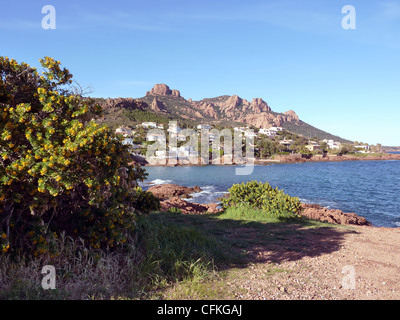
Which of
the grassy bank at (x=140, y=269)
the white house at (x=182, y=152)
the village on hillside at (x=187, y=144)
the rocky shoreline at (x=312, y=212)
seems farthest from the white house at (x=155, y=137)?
the grassy bank at (x=140, y=269)

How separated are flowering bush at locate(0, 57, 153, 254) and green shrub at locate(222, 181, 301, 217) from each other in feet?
26.9

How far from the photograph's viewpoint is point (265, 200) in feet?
40.6

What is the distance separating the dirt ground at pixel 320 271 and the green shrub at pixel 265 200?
3.45 m

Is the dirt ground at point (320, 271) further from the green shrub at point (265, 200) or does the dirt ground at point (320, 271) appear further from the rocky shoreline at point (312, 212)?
the rocky shoreline at point (312, 212)

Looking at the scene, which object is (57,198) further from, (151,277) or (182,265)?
(182,265)

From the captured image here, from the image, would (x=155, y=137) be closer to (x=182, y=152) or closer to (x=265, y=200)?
(x=182, y=152)

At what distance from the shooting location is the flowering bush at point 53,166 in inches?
160

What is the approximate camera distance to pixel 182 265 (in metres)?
5.22

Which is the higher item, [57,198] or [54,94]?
[54,94]

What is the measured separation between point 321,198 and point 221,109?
175435 mm

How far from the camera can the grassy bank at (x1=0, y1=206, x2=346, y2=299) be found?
408 centimetres

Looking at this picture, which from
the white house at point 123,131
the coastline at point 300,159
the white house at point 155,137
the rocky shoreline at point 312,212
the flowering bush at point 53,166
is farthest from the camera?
the coastline at point 300,159

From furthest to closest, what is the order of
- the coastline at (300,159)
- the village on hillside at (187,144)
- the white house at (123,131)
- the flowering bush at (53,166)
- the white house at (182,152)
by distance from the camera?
the white house at (182,152)
the coastline at (300,159)
the village on hillside at (187,144)
the white house at (123,131)
the flowering bush at (53,166)
